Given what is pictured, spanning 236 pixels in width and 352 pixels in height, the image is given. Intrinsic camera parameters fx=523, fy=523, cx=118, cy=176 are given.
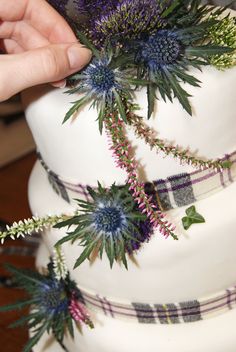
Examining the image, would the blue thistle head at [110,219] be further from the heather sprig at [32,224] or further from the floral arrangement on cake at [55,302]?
the floral arrangement on cake at [55,302]

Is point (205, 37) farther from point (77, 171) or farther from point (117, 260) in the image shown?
point (117, 260)

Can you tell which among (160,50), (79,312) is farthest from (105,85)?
(79,312)

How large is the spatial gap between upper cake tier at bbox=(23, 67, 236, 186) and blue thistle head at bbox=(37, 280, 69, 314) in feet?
1.19

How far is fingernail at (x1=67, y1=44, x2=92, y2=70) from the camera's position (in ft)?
3.19

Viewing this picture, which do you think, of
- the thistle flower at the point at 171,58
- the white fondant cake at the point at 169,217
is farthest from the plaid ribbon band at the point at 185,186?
the thistle flower at the point at 171,58

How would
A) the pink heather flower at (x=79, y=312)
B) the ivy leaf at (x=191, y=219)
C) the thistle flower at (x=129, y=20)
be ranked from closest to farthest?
the thistle flower at (x=129, y=20) → the ivy leaf at (x=191, y=219) → the pink heather flower at (x=79, y=312)

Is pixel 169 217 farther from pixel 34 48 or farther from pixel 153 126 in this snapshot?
pixel 34 48

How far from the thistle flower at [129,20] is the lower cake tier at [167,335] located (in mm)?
659

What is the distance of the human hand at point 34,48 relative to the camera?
3.18ft

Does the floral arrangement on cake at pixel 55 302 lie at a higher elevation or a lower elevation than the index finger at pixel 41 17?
lower

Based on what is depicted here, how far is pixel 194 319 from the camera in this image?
1.20m

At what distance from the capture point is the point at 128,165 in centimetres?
98

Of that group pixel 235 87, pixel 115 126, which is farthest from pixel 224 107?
pixel 115 126

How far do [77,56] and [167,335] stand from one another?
67cm
